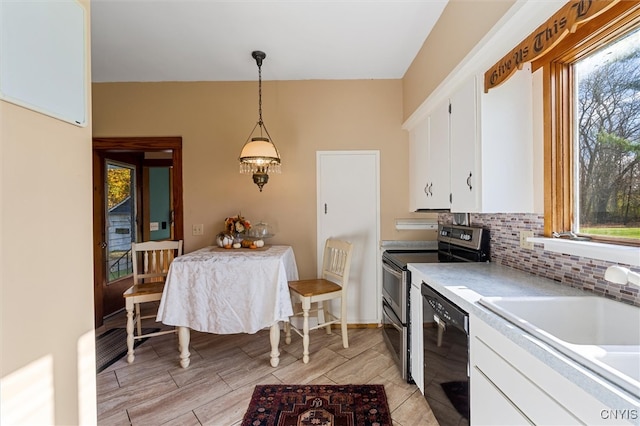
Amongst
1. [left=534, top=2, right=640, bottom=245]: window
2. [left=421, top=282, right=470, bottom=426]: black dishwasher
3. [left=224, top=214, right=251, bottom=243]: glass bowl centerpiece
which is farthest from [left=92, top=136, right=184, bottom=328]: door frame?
[left=534, top=2, right=640, bottom=245]: window

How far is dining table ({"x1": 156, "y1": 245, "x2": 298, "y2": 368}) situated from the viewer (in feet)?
7.33

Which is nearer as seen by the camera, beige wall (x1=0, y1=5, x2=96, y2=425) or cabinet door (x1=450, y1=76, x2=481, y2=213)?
beige wall (x1=0, y1=5, x2=96, y2=425)

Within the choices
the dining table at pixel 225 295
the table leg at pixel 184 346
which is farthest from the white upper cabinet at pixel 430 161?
the table leg at pixel 184 346

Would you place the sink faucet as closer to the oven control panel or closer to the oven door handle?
the oven control panel

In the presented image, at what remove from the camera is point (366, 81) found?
3.10 meters

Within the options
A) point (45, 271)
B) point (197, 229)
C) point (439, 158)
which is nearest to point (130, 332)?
point (197, 229)

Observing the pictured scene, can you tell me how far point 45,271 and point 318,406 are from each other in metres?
1.64

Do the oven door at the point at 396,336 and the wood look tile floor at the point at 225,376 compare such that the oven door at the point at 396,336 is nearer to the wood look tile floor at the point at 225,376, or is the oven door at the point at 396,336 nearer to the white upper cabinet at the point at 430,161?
the wood look tile floor at the point at 225,376

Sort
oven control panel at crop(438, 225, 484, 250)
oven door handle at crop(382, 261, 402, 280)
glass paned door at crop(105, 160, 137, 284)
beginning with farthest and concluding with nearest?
glass paned door at crop(105, 160, 137, 284) → oven door handle at crop(382, 261, 402, 280) → oven control panel at crop(438, 225, 484, 250)

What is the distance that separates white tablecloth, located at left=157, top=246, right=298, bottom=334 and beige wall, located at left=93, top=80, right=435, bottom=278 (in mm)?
879

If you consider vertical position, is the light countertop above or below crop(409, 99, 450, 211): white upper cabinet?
below

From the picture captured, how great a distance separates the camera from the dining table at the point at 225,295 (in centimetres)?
223

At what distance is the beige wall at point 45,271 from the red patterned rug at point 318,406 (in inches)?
38.0

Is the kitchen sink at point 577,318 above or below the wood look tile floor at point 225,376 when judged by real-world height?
above
